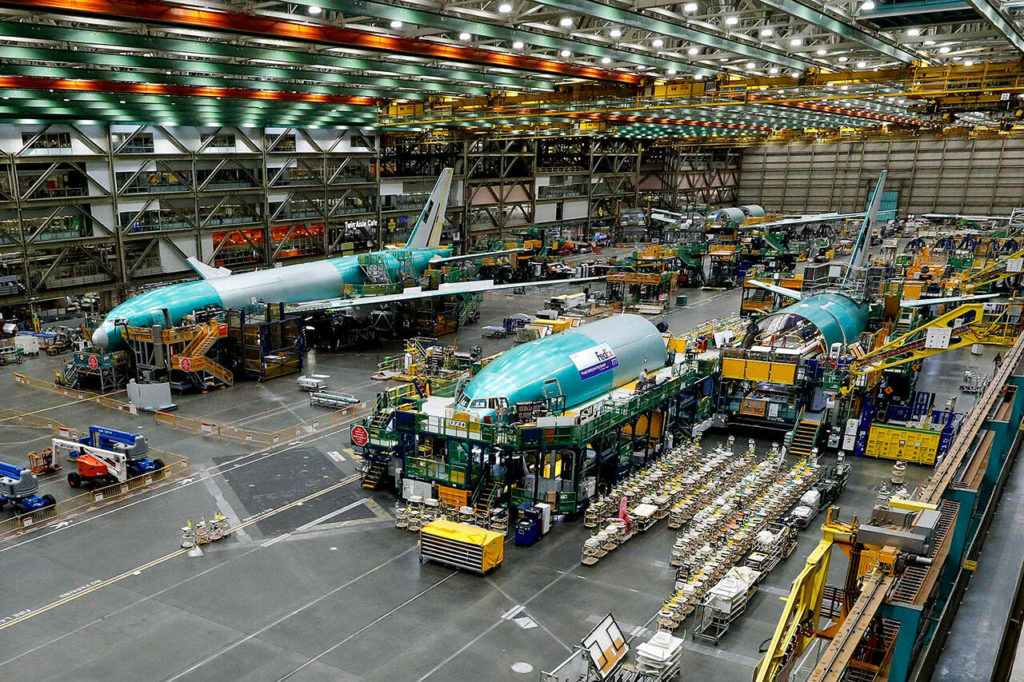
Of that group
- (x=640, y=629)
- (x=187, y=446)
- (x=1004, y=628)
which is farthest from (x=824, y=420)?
(x=187, y=446)

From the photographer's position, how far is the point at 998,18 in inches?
870

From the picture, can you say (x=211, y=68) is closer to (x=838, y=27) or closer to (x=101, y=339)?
(x=101, y=339)

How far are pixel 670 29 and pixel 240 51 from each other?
16387 millimetres

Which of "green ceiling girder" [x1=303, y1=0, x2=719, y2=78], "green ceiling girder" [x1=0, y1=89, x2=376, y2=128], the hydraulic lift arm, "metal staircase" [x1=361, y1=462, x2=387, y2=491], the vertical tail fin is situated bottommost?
"metal staircase" [x1=361, y1=462, x2=387, y2=491]

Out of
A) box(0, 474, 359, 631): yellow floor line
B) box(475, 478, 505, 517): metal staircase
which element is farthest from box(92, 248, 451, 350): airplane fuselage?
box(475, 478, 505, 517): metal staircase

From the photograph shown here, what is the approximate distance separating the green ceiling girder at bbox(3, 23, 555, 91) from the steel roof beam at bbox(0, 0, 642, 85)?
404 cm

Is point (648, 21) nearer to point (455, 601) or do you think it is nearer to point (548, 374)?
point (548, 374)

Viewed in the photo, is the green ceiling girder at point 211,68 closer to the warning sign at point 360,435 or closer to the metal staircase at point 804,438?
the warning sign at point 360,435

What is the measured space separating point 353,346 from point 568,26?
29.1 metres

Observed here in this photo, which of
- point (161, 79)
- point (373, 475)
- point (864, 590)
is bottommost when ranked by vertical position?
point (373, 475)

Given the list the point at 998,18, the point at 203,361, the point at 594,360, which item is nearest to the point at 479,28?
the point at 594,360

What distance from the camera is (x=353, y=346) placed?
163 ft

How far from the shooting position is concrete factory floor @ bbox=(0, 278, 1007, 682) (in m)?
17.5

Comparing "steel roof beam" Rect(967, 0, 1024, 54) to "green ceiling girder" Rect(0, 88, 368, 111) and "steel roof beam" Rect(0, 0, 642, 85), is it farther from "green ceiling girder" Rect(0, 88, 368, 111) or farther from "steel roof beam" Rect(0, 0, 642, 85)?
"green ceiling girder" Rect(0, 88, 368, 111)
